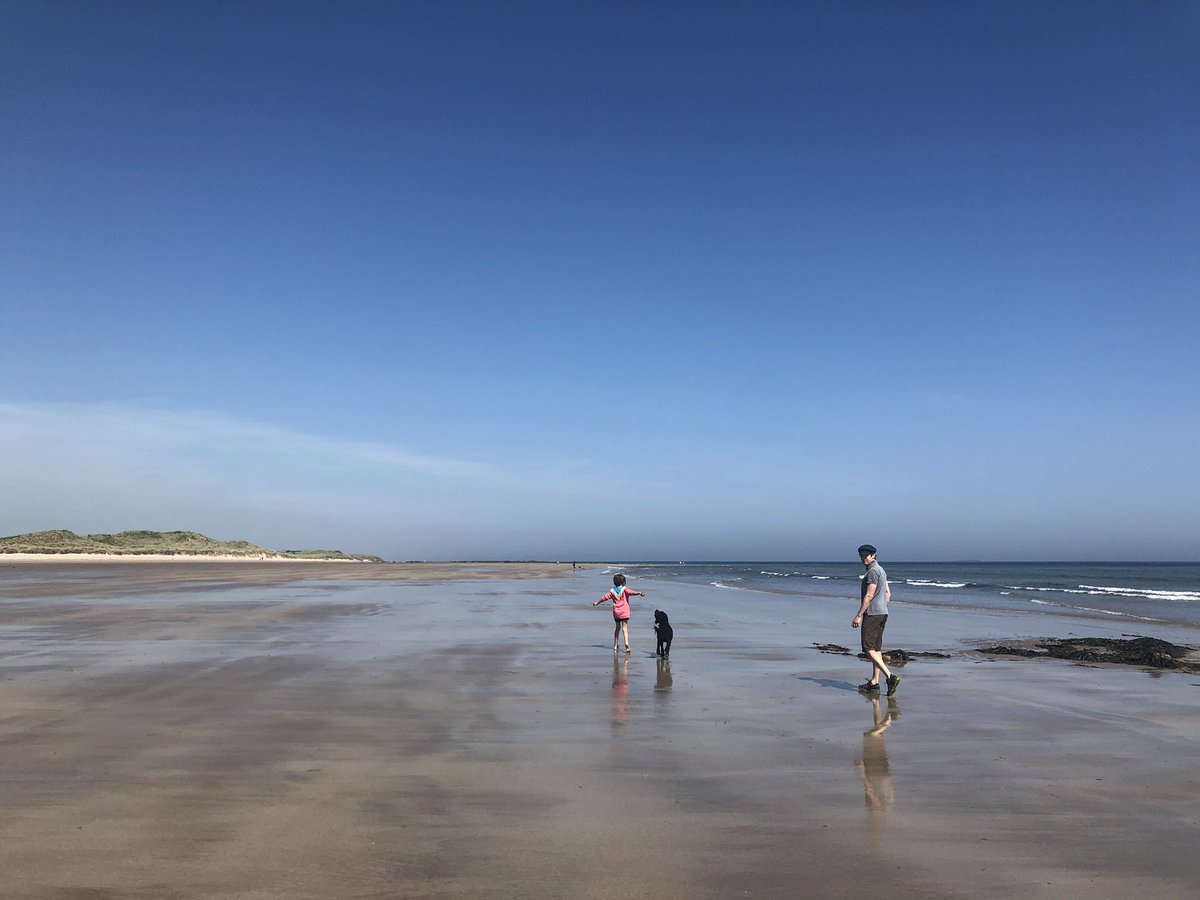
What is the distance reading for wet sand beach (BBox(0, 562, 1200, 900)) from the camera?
4.85 m

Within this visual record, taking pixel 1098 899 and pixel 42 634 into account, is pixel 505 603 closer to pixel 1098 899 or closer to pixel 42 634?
pixel 42 634

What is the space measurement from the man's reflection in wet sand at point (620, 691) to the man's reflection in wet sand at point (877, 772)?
2821 mm

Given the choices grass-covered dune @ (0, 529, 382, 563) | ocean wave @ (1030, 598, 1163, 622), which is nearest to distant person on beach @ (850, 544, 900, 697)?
ocean wave @ (1030, 598, 1163, 622)

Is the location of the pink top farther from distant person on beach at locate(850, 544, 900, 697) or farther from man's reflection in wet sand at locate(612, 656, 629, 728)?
distant person on beach at locate(850, 544, 900, 697)

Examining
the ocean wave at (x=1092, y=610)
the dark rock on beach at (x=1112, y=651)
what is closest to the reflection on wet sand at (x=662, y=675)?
the dark rock on beach at (x=1112, y=651)

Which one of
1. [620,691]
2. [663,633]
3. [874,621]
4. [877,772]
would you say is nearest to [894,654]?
[663,633]

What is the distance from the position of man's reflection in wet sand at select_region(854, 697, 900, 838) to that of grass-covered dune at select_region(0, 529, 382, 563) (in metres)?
116

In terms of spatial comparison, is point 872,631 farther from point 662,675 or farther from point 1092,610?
point 1092,610

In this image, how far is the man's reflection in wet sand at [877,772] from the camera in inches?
233

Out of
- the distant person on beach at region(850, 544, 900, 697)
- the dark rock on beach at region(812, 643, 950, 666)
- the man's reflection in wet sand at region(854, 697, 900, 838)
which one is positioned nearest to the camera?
the man's reflection in wet sand at region(854, 697, 900, 838)

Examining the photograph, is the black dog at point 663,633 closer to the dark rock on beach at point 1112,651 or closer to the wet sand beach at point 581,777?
the wet sand beach at point 581,777

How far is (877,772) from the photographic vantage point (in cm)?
723

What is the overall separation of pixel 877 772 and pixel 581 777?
9.08ft

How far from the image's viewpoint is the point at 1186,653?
17.2 metres
